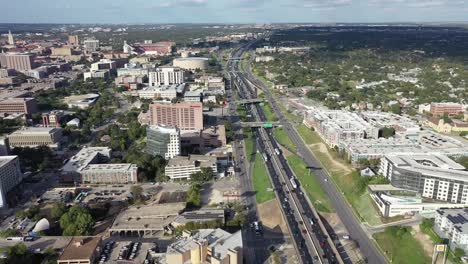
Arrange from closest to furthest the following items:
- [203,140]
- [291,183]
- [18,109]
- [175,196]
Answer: [175,196] < [291,183] < [203,140] < [18,109]

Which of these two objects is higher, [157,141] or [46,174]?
[157,141]

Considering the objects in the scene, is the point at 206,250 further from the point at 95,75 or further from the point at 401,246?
the point at 95,75

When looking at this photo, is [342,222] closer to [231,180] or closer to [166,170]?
[231,180]

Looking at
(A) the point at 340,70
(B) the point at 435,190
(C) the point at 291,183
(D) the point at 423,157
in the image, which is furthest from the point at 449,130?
(A) the point at 340,70

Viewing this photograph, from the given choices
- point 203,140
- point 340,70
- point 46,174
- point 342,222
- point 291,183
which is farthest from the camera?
point 340,70

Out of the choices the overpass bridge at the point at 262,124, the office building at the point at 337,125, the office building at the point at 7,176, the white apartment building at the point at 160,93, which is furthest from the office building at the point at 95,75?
the office building at the point at 7,176

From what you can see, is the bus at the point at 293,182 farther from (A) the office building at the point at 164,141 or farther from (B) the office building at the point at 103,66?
(B) the office building at the point at 103,66
